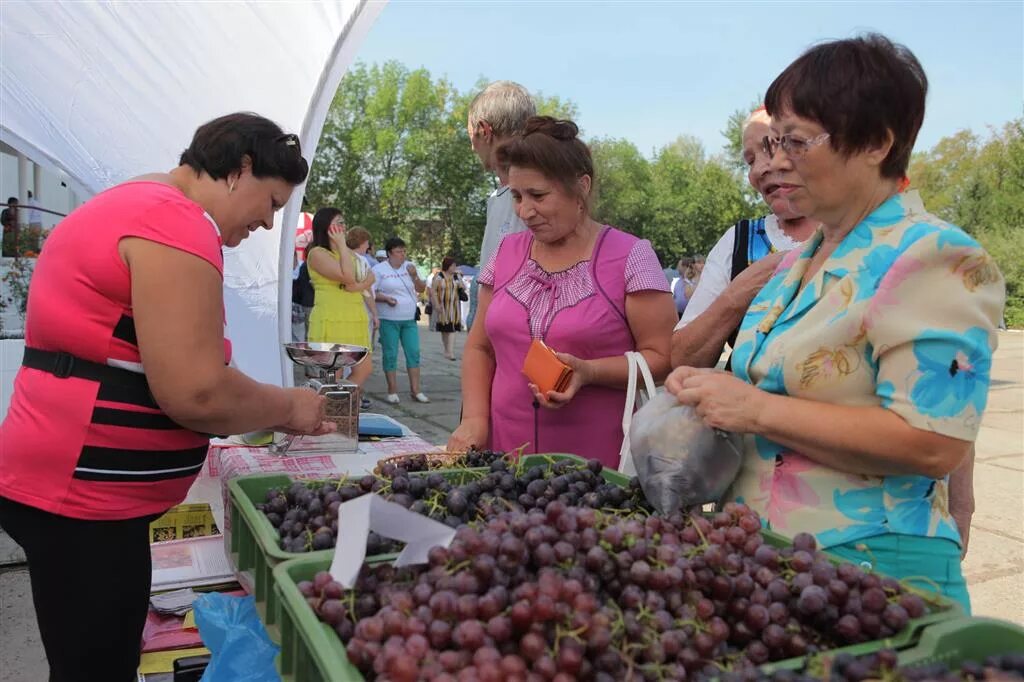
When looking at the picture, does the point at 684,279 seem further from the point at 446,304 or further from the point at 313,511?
the point at 313,511

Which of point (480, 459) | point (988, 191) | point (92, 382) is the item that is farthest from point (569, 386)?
point (988, 191)

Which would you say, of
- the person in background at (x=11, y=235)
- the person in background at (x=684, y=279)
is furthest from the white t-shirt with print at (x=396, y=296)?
the person in background at (x=684, y=279)

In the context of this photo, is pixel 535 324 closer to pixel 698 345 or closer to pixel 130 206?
pixel 698 345

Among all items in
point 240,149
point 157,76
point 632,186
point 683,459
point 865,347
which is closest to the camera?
point 865,347

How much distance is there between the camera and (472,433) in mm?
2617

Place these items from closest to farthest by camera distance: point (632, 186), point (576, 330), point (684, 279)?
point (576, 330) < point (684, 279) < point (632, 186)

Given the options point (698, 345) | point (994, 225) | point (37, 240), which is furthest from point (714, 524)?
point (994, 225)

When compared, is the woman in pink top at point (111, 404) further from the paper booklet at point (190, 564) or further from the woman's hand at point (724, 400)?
the woman's hand at point (724, 400)

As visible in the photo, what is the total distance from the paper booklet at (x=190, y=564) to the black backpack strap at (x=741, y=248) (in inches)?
64.1

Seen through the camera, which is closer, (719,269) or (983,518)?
(719,269)

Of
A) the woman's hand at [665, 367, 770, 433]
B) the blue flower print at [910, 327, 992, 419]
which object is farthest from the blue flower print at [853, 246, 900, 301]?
the woman's hand at [665, 367, 770, 433]

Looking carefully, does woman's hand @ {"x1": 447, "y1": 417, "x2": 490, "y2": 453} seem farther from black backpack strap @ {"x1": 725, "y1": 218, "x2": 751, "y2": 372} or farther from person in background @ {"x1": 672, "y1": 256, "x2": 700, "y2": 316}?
person in background @ {"x1": 672, "y1": 256, "x2": 700, "y2": 316}

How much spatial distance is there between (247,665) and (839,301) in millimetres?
1272

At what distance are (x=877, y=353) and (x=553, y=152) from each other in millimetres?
1400
